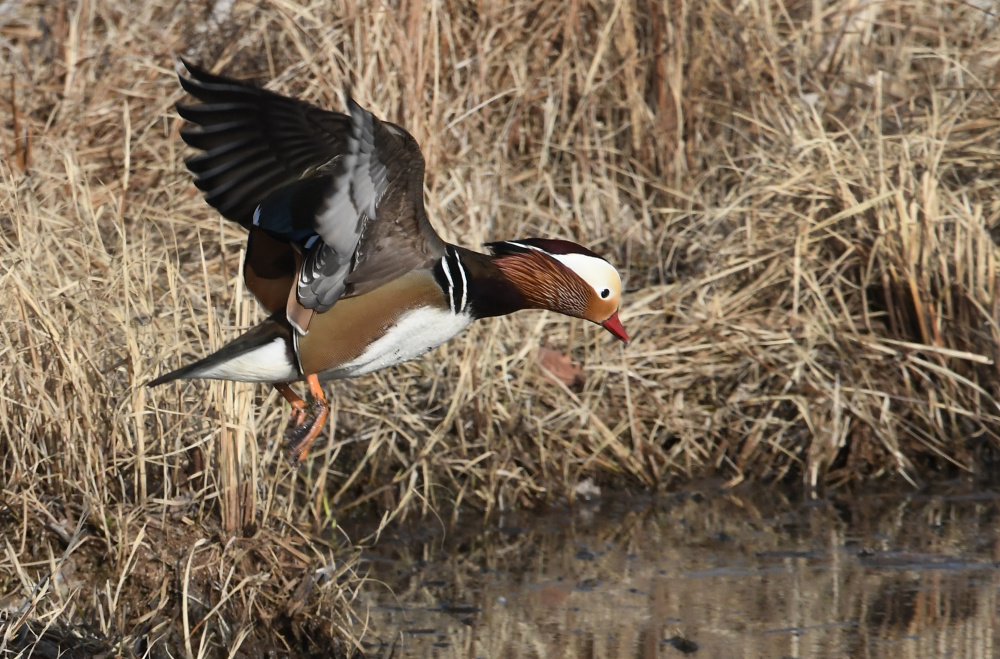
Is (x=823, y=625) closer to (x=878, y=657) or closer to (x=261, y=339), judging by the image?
(x=878, y=657)

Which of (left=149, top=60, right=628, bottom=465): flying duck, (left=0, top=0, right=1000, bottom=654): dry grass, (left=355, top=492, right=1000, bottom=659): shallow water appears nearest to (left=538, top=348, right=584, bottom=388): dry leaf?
(left=0, top=0, right=1000, bottom=654): dry grass

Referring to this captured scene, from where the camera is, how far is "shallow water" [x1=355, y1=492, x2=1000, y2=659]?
3828 millimetres

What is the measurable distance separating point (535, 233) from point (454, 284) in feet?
8.14

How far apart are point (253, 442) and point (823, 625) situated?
5.47 feet

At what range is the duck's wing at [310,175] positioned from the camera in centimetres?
282

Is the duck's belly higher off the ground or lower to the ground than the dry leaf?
higher

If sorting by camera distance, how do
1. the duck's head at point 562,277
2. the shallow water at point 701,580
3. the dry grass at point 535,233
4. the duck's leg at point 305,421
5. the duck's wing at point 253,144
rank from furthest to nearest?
the shallow water at point 701,580 < the dry grass at point 535,233 < the duck's head at point 562,277 < the duck's leg at point 305,421 < the duck's wing at point 253,144

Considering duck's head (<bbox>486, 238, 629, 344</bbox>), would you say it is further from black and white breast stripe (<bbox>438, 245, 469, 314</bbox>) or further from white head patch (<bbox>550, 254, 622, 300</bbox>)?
black and white breast stripe (<bbox>438, 245, 469, 314</bbox>)

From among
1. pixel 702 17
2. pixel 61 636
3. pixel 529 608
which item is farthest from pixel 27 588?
pixel 702 17

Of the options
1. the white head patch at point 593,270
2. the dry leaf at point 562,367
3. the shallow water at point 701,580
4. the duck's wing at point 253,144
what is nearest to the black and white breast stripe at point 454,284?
the white head patch at point 593,270

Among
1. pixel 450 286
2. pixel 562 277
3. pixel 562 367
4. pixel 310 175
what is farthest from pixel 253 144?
pixel 562 367

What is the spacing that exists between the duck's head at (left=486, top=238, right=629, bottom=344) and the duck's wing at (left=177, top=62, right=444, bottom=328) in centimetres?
33

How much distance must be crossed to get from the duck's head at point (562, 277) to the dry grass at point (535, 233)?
836mm

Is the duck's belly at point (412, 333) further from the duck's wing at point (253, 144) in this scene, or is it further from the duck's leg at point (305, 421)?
the duck's wing at point (253, 144)
